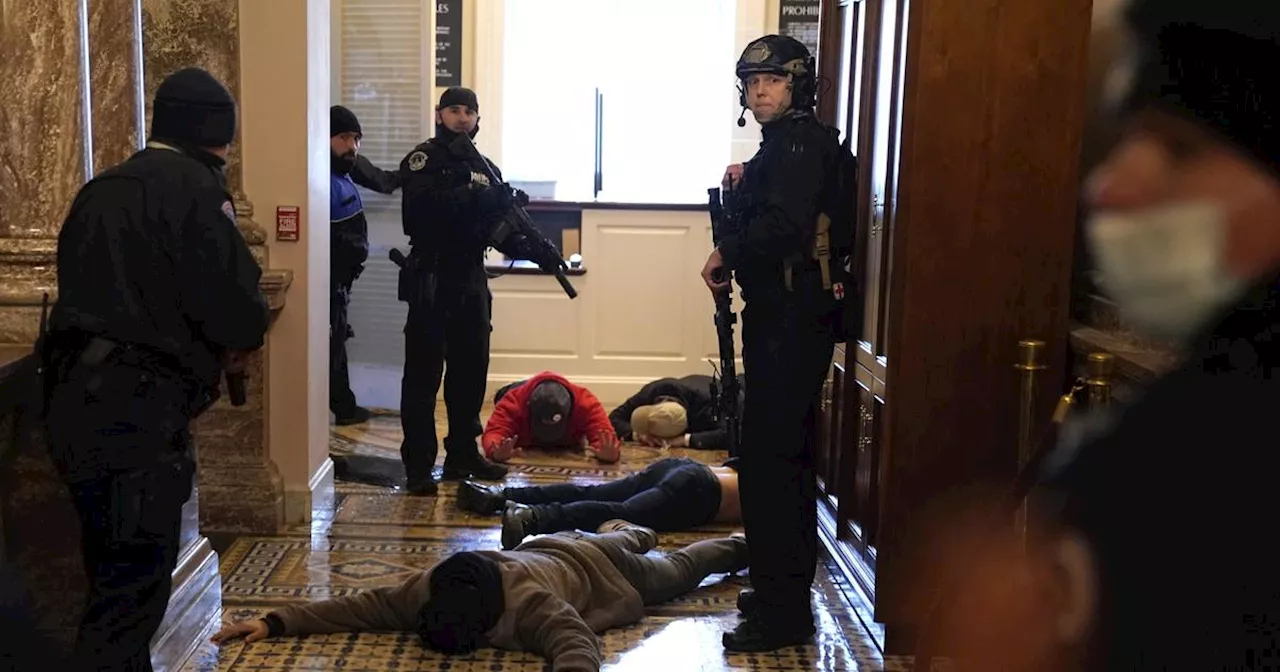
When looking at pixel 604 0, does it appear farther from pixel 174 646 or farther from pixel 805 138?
pixel 174 646

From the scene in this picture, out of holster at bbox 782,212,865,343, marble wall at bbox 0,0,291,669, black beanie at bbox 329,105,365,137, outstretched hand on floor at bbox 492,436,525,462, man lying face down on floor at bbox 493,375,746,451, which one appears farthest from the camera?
man lying face down on floor at bbox 493,375,746,451

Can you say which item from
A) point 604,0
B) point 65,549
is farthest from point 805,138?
point 604,0

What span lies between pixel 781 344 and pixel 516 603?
928mm

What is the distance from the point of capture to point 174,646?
283 centimetres

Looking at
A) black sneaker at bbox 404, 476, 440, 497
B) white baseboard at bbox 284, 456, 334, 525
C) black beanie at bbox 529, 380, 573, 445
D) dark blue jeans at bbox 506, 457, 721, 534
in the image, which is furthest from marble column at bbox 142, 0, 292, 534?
black beanie at bbox 529, 380, 573, 445

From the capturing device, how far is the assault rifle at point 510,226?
174 inches

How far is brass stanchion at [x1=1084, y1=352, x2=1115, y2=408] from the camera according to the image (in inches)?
89.7

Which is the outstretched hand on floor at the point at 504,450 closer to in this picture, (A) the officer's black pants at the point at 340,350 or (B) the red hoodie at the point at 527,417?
(B) the red hoodie at the point at 527,417

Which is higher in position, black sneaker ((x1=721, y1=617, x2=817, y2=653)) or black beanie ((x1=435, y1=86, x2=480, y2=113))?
black beanie ((x1=435, y1=86, x2=480, y2=113))

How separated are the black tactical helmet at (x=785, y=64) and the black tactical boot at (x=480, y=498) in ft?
6.01

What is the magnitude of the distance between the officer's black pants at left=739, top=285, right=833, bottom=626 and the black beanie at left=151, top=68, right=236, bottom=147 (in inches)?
52.5

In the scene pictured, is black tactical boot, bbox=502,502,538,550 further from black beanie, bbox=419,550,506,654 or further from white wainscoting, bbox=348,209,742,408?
white wainscoting, bbox=348,209,742,408

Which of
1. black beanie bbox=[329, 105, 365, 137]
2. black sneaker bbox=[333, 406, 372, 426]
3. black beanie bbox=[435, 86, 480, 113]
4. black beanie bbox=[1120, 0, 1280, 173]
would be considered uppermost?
black beanie bbox=[435, 86, 480, 113]

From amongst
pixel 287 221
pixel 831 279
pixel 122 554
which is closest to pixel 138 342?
pixel 122 554
